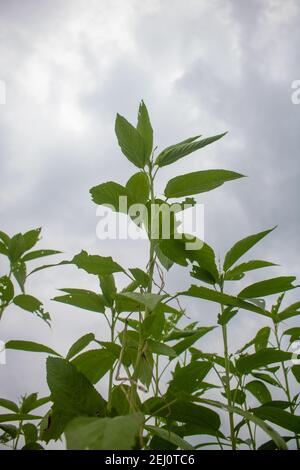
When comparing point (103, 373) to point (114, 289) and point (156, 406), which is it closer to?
point (156, 406)

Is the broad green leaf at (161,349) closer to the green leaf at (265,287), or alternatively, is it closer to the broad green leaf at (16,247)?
the green leaf at (265,287)

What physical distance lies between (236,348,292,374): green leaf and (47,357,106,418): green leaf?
2.13ft

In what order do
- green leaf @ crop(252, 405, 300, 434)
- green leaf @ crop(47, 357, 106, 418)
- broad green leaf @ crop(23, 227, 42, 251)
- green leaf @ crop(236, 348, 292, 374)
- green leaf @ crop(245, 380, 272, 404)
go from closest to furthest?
green leaf @ crop(47, 357, 106, 418) < green leaf @ crop(252, 405, 300, 434) < green leaf @ crop(236, 348, 292, 374) < green leaf @ crop(245, 380, 272, 404) < broad green leaf @ crop(23, 227, 42, 251)

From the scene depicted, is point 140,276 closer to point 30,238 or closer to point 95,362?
point 95,362

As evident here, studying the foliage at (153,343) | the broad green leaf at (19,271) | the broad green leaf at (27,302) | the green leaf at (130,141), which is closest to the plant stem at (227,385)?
the foliage at (153,343)

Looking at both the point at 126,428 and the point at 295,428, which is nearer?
the point at 126,428

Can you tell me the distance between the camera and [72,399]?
1030 mm

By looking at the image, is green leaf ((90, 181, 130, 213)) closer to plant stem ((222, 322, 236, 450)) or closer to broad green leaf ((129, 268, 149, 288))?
broad green leaf ((129, 268, 149, 288))

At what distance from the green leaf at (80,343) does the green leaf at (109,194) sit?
0.51 metres

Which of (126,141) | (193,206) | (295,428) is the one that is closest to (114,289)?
(193,206)

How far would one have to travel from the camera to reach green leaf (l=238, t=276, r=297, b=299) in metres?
1.46

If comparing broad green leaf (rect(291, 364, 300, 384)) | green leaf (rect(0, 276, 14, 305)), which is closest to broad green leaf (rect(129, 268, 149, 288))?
green leaf (rect(0, 276, 14, 305))
